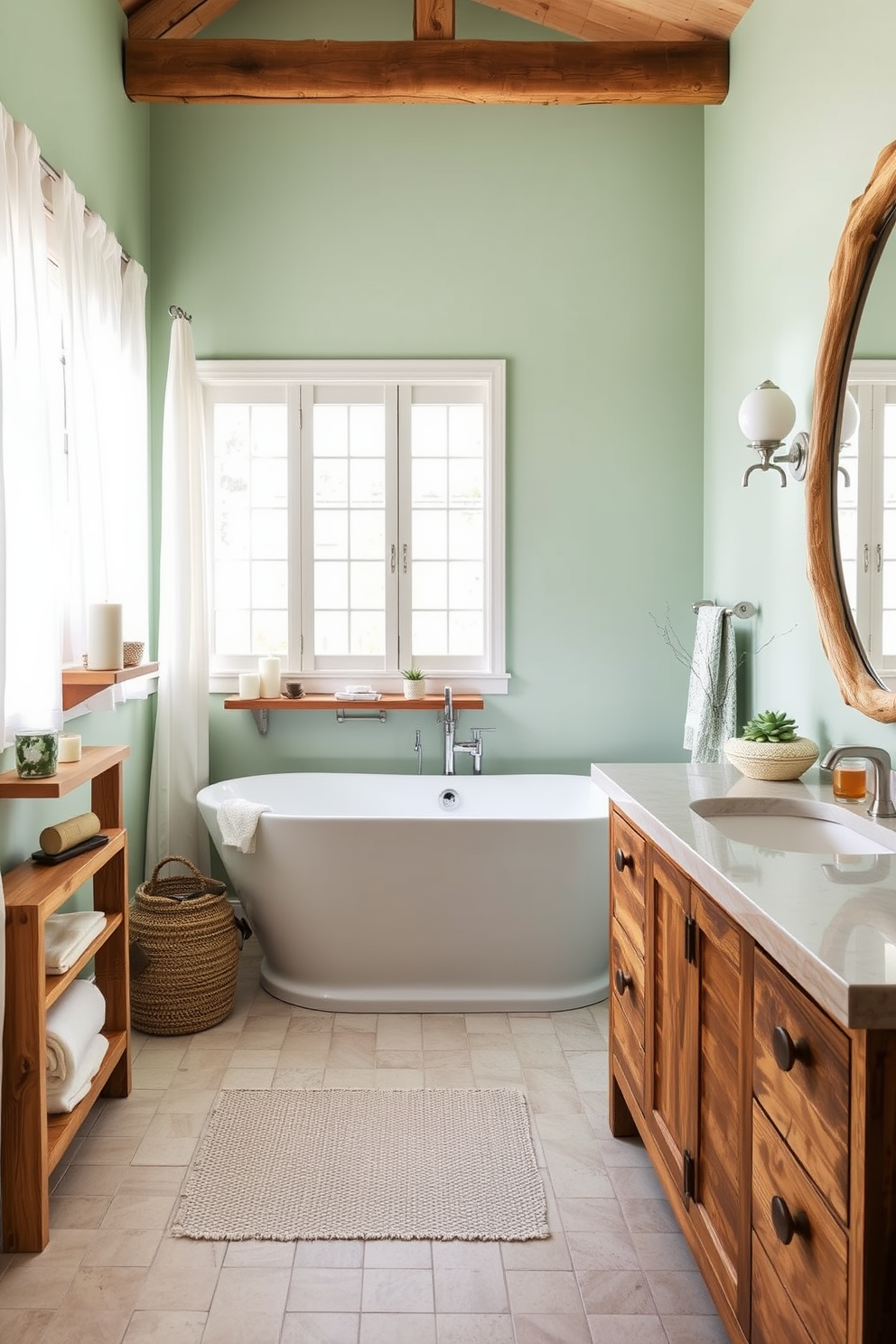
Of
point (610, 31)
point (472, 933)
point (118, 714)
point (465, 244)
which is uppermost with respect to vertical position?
point (610, 31)

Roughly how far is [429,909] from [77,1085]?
1184mm

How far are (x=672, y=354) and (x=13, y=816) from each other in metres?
2.88

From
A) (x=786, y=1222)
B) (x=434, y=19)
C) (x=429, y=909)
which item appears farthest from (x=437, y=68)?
(x=786, y=1222)

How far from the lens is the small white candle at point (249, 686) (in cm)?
370

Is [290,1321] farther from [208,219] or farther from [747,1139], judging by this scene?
[208,219]

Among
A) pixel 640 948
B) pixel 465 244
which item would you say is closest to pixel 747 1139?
pixel 640 948

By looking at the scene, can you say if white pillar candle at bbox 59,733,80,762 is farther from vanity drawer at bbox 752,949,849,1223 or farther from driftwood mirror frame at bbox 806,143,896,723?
driftwood mirror frame at bbox 806,143,896,723

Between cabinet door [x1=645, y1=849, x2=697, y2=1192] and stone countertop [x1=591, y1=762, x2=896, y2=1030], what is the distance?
0.10m

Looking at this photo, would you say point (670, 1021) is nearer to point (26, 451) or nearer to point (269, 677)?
point (26, 451)

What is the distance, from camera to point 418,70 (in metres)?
3.34

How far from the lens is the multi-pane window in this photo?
80.5 inches

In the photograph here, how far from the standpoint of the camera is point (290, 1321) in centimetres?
175

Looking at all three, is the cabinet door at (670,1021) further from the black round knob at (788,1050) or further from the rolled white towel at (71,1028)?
the rolled white towel at (71,1028)

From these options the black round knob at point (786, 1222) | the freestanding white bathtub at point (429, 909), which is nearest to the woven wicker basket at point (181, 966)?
the freestanding white bathtub at point (429, 909)
